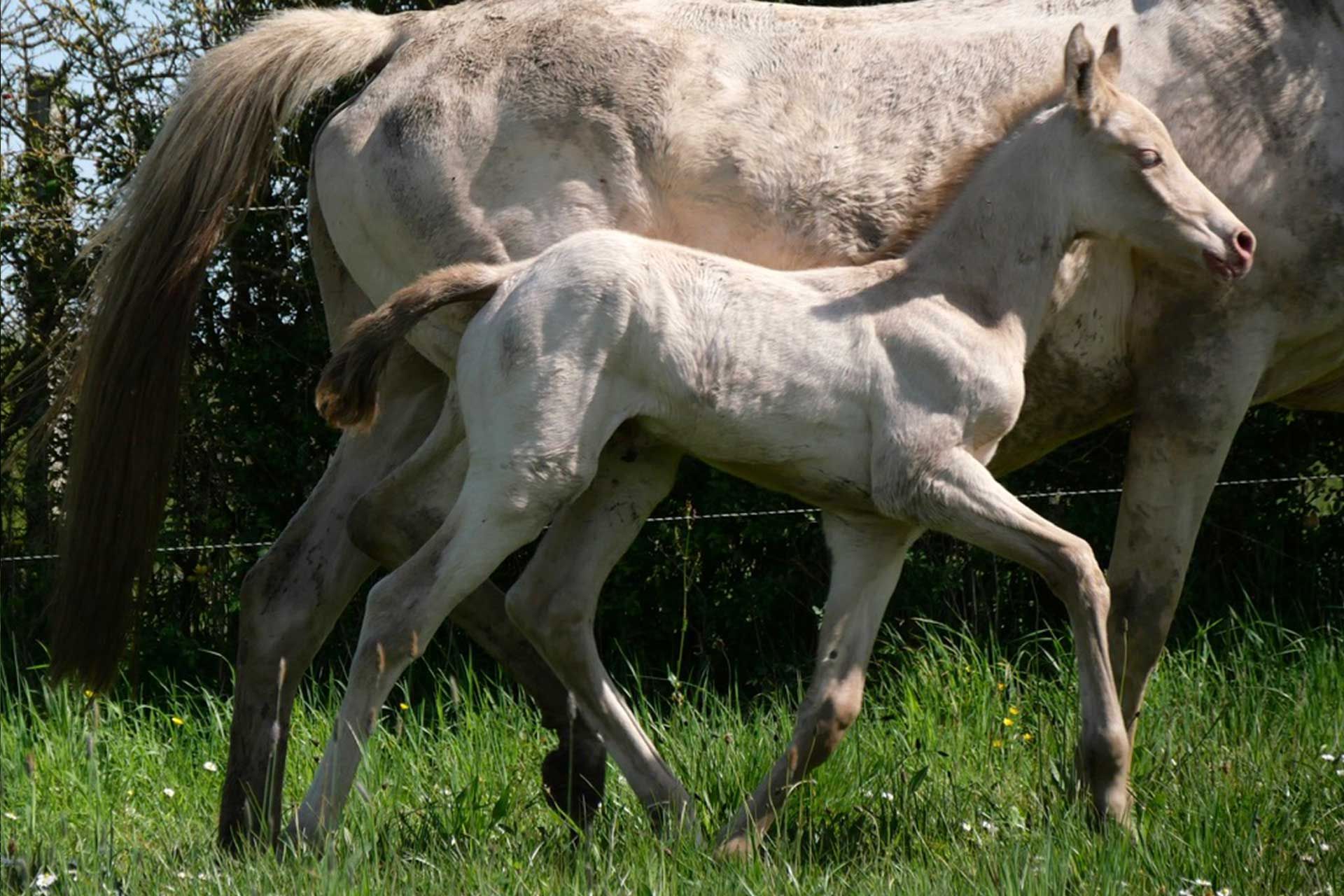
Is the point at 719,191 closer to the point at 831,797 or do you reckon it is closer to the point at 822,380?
Answer: the point at 822,380

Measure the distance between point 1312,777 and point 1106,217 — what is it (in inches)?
57.6

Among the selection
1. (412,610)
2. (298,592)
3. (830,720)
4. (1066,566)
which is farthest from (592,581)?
(1066,566)

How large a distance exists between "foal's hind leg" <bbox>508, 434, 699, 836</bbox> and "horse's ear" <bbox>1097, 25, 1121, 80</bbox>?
4.66ft

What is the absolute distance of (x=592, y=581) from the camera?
4363 millimetres

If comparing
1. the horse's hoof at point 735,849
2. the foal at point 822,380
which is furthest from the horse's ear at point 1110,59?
the horse's hoof at point 735,849

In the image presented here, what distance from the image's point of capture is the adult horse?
14.4ft

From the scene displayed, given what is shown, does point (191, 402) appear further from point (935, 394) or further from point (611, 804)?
point (935, 394)

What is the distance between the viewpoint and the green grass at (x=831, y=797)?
3566mm

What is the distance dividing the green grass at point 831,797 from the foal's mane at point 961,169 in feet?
4.32

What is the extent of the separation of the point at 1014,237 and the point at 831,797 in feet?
4.91

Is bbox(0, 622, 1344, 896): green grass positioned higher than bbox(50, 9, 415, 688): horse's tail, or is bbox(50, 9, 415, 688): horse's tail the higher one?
bbox(50, 9, 415, 688): horse's tail

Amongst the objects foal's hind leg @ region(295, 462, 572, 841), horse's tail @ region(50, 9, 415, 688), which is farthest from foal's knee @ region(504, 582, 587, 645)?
horse's tail @ region(50, 9, 415, 688)

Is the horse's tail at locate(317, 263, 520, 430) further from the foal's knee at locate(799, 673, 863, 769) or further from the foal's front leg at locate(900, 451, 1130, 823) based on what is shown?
the foal's knee at locate(799, 673, 863, 769)

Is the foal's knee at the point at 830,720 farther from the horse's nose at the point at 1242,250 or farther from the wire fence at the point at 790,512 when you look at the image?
the wire fence at the point at 790,512
